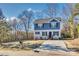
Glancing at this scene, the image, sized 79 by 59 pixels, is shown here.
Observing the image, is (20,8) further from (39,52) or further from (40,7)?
(39,52)

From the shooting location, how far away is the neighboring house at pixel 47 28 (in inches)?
70.2

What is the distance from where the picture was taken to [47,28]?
5.89 ft

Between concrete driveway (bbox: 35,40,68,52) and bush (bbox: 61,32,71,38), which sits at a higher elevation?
bush (bbox: 61,32,71,38)

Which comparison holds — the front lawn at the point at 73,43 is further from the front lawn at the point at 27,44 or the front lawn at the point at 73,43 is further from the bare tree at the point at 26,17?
the bare tree at the point at 26,17

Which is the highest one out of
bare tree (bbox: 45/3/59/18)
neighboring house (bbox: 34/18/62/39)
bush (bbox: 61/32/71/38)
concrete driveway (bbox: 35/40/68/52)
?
bare tree (bbox: 45/3/59/18)

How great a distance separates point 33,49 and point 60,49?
0.21 meters

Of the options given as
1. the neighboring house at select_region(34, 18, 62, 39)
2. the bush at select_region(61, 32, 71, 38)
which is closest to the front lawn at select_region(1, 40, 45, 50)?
the neighboring house at select_region(34, 18, 62, 39)

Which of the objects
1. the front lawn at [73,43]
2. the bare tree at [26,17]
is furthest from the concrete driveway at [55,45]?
the bare tree at [26,17]

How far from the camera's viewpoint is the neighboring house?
178 centimetres

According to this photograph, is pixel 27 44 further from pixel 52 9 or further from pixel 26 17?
pixel 52 9

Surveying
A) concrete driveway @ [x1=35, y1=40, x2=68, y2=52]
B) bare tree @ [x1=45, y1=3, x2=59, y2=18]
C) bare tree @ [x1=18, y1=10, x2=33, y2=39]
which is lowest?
concrete driveway @ [x1=35, y1=40, x2=68, y2=52]

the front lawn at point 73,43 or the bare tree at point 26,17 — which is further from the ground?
the bare tree at point 26,17

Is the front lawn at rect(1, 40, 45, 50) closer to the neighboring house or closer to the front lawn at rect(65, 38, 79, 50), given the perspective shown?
the neighboring house

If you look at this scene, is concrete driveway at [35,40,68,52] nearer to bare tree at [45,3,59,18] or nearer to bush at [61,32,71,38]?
bush at [61,32,71,38]
